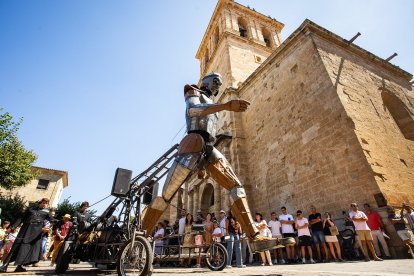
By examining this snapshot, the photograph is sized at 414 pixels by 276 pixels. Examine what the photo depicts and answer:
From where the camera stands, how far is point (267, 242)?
2480 mm

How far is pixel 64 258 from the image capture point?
306cm

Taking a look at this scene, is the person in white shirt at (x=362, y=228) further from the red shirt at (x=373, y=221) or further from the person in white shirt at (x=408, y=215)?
the person in white shirt at (x=408, y=215)

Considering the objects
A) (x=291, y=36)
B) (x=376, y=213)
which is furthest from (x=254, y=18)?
(x=376, y=213)

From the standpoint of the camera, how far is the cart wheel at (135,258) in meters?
2.22

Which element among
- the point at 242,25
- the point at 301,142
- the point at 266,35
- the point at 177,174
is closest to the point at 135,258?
the point at 177,174

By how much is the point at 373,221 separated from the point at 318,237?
4.27 ft

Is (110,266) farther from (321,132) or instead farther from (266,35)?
(266,35)

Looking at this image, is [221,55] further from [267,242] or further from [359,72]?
[267,242]

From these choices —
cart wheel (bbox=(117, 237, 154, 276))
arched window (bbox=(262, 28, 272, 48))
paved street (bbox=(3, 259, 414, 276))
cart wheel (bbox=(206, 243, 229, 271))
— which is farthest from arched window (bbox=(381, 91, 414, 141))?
arched window (bbox=(262, 28, 272, 48))

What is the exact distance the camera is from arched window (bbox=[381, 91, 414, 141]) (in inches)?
364

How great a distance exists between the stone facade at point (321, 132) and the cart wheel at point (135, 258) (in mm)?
5562

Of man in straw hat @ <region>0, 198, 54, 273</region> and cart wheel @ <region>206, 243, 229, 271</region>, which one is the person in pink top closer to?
cart wheel @ <region>206, 243, 229, 271</region>

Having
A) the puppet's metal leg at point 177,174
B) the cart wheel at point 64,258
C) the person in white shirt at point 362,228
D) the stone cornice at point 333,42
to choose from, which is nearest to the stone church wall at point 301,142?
the stone cornice at point 333,42

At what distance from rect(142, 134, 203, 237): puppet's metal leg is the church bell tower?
37.3 ft
